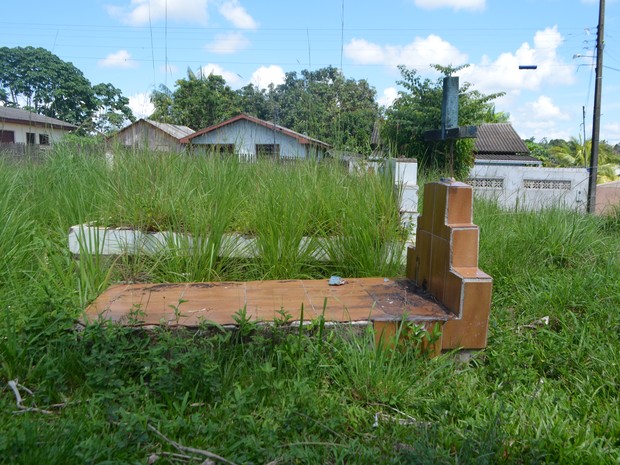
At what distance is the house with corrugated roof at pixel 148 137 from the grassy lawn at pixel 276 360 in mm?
428

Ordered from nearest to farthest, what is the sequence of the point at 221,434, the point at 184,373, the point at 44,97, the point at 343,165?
the point at 221,434 → the point at 184,373 → the point at 343,165 → the point at 44,97

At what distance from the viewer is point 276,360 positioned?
2.72m

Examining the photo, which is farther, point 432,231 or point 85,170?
point 85,170

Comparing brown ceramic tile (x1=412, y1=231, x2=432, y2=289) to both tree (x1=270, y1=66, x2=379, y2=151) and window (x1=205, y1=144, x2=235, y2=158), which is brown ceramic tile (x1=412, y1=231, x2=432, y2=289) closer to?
tree (x1=270, y1=66, x2=379, y2=151)

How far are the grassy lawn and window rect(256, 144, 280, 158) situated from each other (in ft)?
3.10

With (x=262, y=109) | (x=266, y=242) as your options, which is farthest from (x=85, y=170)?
(x=262, y=109)

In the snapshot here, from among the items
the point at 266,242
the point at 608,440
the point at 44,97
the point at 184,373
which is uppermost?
the point at 44,97

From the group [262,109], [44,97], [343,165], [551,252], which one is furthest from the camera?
[262,109]

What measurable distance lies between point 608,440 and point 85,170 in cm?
473

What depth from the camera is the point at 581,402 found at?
8.33ft

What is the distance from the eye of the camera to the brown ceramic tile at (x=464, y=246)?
303 centimetres

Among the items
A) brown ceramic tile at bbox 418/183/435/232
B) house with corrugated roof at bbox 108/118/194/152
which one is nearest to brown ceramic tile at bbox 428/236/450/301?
brown ceramic tile at bbox 418/183/435/232

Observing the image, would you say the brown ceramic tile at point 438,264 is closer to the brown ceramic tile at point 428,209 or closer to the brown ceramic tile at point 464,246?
the brown ceramic tile at point 464,246

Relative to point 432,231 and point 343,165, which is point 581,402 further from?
point 343,165
